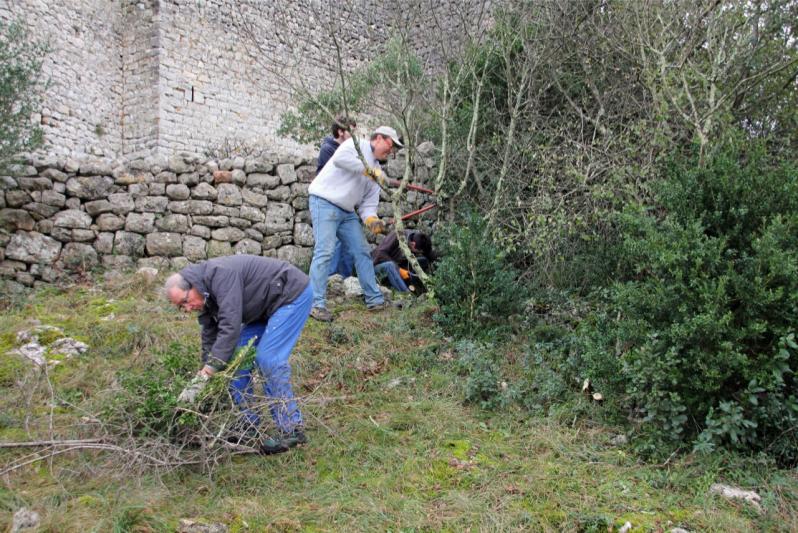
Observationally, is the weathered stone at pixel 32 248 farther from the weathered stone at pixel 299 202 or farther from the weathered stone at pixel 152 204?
the weathered stone at pixel 299 202

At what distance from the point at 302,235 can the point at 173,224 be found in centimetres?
145

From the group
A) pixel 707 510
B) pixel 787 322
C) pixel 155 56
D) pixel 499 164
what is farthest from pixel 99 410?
pixel 155 56

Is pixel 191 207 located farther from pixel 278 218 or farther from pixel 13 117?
pixel 13 117

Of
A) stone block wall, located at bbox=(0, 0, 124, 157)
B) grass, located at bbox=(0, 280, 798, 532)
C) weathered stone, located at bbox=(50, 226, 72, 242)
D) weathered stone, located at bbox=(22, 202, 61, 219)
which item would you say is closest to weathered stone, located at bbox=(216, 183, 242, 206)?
weathered stone, located at bbox=(50, 226, 72, 242)

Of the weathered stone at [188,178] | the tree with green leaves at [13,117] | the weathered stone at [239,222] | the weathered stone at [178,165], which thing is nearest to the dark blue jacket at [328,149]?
the weathered stone at [239,222]

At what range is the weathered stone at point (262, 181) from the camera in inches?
308

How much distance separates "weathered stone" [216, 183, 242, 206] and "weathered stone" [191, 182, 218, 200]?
0.19 feet

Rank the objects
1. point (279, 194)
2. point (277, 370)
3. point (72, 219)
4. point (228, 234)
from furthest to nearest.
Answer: point (279, 194) → point (228, 234) → point (72, 219) → point (277, 370)

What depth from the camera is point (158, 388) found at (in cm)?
379

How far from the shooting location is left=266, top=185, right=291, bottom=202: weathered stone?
784cm

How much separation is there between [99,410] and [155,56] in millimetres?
11086

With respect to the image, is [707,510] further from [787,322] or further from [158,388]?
[158,388]

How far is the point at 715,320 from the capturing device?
397 centimetres

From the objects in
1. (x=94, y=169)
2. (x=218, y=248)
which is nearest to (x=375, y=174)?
(x=218, y=248)
